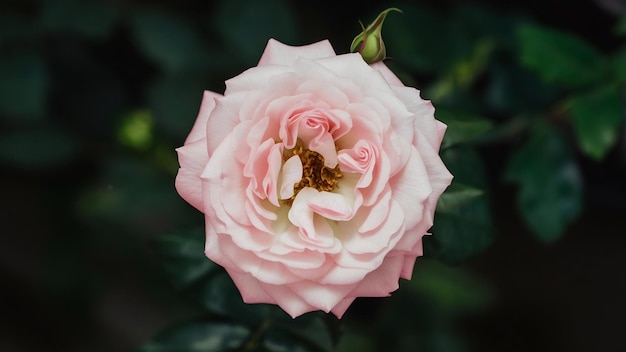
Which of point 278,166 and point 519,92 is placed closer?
point 278,166

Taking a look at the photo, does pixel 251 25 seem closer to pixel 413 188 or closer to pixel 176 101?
pixel 176 101

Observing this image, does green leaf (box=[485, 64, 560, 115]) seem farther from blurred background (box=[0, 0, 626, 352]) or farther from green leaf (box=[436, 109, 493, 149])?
green leaf (box=[436, 109, 493, 149])

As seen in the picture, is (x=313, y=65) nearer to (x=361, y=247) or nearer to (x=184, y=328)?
(x=361, y=247)

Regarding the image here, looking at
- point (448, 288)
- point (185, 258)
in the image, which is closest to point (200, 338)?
point (185, 258)

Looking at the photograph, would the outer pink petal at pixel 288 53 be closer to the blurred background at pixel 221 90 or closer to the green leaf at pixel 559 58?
the blurred background at pixel 221 90

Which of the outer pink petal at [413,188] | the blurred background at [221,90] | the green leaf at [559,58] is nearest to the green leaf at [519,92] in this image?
the blurred background at [221,90]

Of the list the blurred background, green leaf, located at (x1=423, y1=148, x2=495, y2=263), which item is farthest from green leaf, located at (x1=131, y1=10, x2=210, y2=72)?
green leaf, located at (x1=423, y1=148, x2=495, y2=263)
